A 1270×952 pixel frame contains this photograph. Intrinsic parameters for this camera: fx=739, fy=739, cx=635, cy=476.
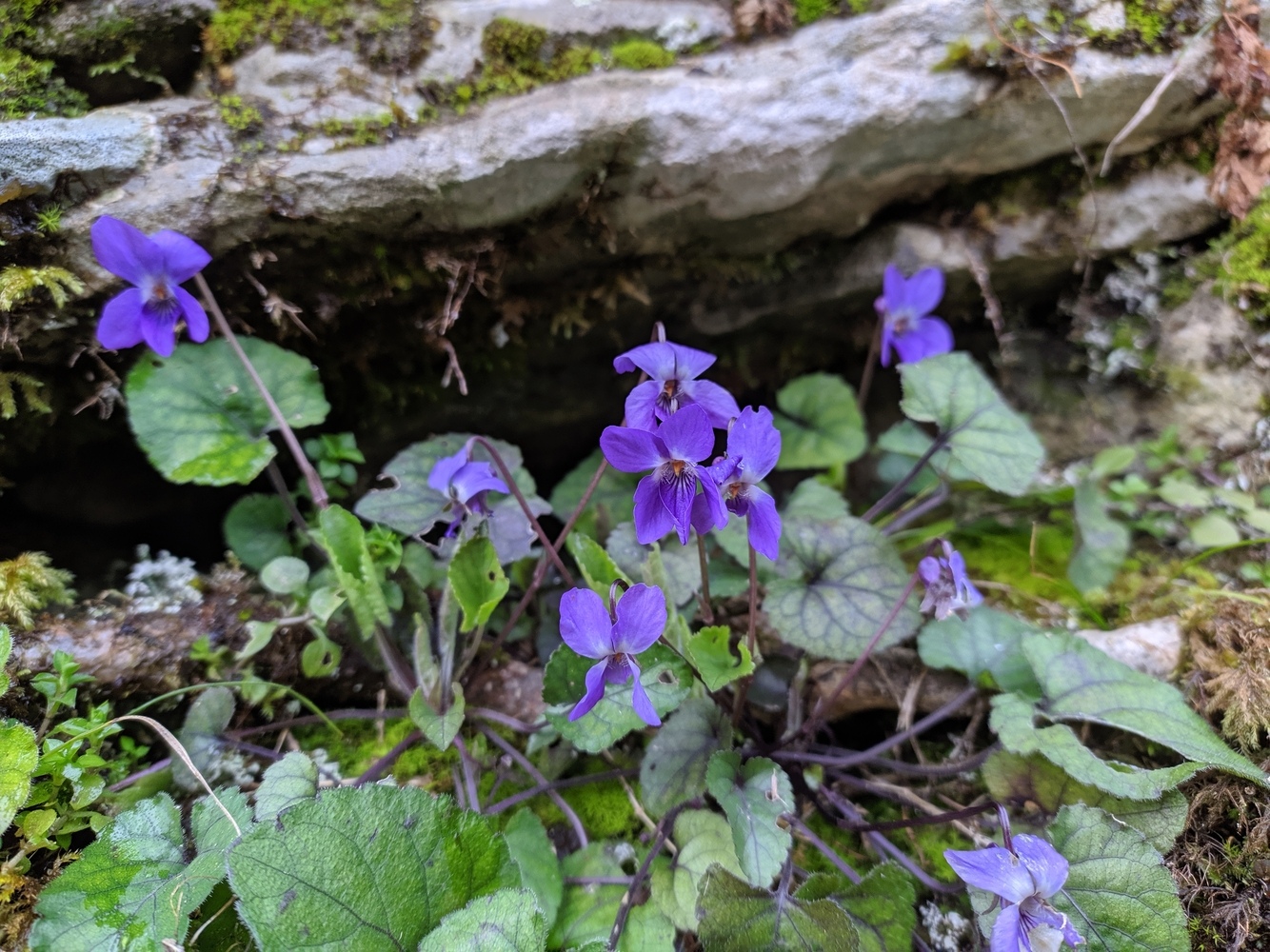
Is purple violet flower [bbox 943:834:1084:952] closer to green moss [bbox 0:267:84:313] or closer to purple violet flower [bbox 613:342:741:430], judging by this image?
purple violet flower [bbox 613:342:741:430]

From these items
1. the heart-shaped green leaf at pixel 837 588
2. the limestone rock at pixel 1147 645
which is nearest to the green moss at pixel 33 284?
the heart-shaped green leaf at pixel 837 588

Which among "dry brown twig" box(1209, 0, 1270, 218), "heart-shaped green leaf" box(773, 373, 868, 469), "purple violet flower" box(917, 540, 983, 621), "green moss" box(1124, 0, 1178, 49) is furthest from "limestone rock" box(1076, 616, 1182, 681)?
"green moss" box(1124, 0, 1178, 49)

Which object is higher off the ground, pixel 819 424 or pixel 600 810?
pixel 819 424

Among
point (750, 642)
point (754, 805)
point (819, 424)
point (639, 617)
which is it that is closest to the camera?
point (639, 617)

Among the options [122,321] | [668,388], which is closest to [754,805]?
[668,388]

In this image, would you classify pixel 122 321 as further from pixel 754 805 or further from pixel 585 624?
pixel 754 805

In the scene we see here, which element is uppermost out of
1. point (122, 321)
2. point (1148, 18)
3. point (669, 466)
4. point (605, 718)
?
point (1148, 18)

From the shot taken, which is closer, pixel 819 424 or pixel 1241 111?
pixel 1241 111

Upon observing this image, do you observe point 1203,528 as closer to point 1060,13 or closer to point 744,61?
point 1060,13
